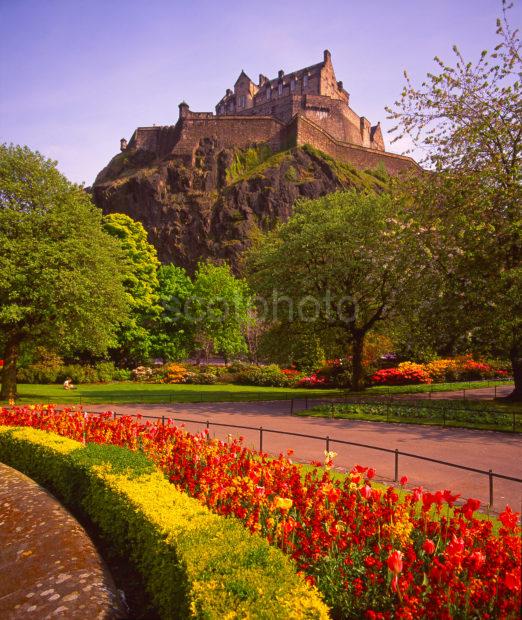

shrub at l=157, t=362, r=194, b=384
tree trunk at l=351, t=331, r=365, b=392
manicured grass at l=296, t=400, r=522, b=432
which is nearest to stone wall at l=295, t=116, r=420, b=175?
shrub at l=157, t=362, r=194, b=384

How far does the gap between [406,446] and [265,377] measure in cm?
2517

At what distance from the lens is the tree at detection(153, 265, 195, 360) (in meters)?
46.2

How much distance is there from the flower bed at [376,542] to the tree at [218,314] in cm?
4011

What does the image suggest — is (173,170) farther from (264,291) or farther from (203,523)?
(203,523)

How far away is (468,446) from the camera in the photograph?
1411 centimetres

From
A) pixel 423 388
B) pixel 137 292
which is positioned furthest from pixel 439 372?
pixel 137 292

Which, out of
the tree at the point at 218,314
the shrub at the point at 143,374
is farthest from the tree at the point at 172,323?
the shrub at the point at 143,374

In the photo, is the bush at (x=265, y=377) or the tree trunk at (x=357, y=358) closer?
the tree trunk at (x=357, y=358)

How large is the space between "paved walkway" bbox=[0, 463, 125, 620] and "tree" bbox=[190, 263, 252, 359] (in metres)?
39.1

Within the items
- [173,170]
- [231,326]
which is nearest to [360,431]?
[231,326]

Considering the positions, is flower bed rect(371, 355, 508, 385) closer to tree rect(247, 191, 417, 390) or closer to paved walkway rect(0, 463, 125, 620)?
tree rect(247, 191, 417, 390)

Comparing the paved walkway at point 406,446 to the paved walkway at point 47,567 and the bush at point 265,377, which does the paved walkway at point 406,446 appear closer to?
the paved walkway at point 47,567

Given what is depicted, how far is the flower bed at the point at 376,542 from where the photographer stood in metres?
4.40

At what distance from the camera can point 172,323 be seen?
157ft
